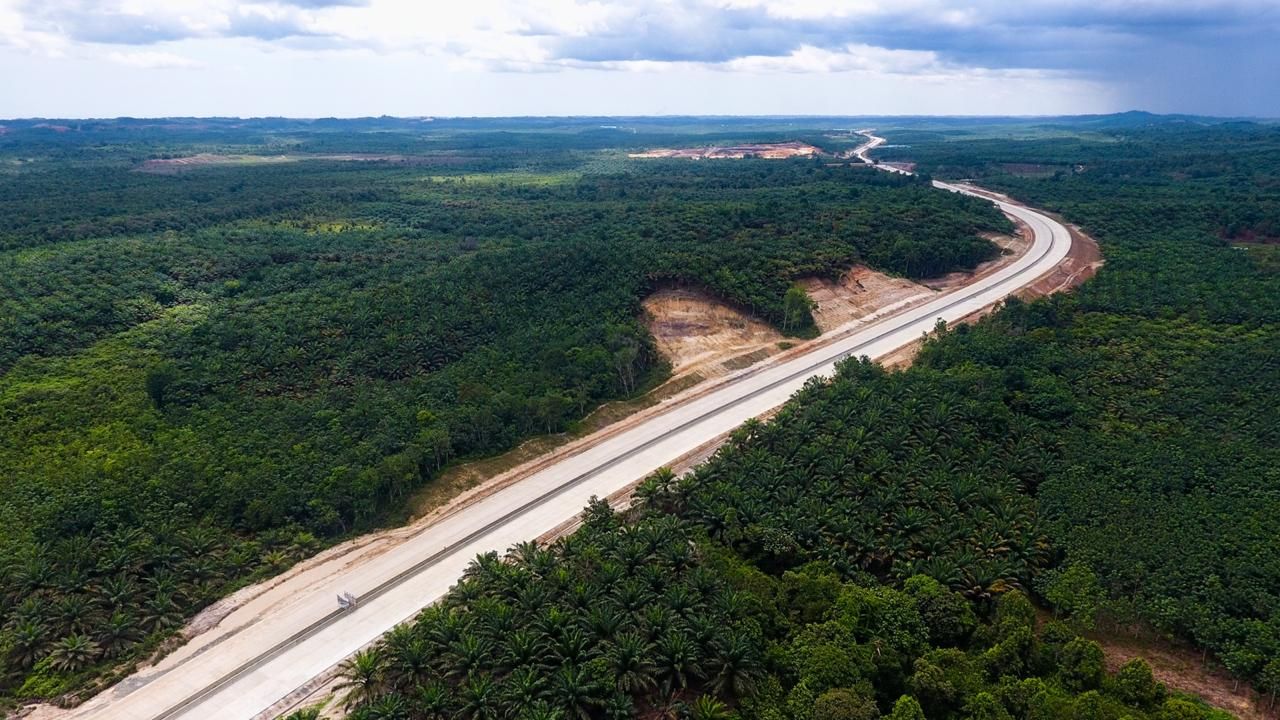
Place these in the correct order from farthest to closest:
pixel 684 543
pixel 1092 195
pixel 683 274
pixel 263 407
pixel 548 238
Answer: pixel 1092 195 < pixel 548 238 < pixel 683 274 < pixel 263 407 < pixel 684 543

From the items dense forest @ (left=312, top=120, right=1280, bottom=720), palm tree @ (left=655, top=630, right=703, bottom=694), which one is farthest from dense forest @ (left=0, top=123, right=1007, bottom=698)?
palm tree @ (left=655, top=630, right=703, bottom=694)

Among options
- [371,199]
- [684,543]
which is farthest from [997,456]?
[371,199]

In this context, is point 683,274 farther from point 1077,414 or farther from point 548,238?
point 1077,414

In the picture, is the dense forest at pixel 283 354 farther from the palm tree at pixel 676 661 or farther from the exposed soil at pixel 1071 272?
the palm tree at pixel 676 661

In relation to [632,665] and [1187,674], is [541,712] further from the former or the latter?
[1187,674]

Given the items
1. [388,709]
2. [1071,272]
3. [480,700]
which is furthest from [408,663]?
[1071,272]

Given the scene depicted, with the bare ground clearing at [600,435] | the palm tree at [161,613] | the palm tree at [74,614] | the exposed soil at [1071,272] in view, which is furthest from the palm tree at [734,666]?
the exposed soil at [1071,272]
